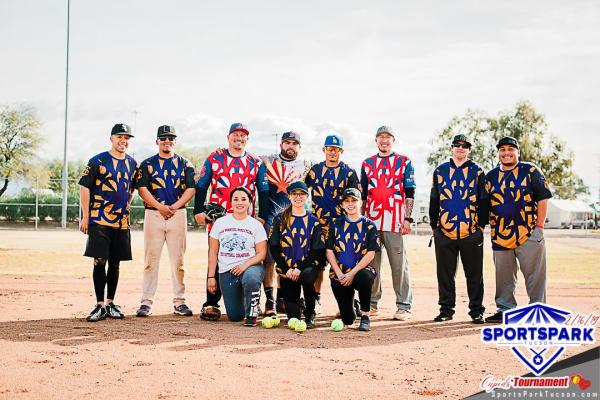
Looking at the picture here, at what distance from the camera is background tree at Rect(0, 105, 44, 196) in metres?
37.6

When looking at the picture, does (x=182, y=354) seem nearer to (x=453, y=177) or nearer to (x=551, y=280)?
(x=453, y=177)

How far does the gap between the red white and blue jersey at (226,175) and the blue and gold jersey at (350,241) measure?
1203 millimetres

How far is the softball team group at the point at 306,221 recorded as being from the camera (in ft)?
Result: 23.8

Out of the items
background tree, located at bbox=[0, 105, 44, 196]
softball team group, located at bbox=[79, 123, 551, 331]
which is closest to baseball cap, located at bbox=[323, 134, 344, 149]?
softball team group, located at bbox=[79, 123, 551, 331]

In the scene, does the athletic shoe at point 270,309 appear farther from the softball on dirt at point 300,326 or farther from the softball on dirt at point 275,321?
the softball on dirt at point 300,326

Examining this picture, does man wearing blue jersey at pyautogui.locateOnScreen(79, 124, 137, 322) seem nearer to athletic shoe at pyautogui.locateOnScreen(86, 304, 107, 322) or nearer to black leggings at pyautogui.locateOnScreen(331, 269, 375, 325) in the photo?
athletic shoe at pyautogui.locateOnScreen(86, 304, 107, 322)

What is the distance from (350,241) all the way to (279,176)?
130cm

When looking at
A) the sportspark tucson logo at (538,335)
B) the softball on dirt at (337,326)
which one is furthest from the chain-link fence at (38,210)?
the sportspark tucson logo at (538,335)

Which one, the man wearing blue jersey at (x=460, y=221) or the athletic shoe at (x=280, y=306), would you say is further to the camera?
the athletic shoe at (x=280, y=306)

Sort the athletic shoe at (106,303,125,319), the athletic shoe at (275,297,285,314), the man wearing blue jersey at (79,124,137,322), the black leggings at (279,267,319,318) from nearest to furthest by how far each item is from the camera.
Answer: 1. the black leggings at (279,267,319,318)
2. the man wearing blue jersey at (79,124,137,322)
3. the athletic shoe at (106,303,125,319)
4. the athletic shoe at (275,297,285,314)

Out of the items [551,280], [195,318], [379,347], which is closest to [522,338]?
[379,347]

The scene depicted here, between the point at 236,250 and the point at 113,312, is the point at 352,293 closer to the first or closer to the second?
the point at 236,250

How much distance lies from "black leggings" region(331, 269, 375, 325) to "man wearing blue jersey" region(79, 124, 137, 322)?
8.48ft

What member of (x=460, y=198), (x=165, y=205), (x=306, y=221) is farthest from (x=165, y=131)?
(x=460, y=198)
